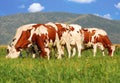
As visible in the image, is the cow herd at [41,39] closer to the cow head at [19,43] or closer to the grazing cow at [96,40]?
the cow head at [19,43]

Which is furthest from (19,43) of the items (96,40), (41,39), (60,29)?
(96,40)

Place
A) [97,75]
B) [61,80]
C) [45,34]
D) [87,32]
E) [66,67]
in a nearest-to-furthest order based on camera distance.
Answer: [61,80] → [97,75] → [66,67] → [45,34] → [87,32]


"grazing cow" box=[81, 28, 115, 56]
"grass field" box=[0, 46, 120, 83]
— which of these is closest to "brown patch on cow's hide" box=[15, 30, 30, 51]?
"grass field" box=[0, 46, 120, 83]

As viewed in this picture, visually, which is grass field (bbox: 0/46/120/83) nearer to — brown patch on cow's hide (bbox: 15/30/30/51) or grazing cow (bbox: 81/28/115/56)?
brown patch on cow's hide (bbox: 15/30/30/51)

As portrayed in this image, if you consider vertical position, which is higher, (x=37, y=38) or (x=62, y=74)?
(x=37, y=38)

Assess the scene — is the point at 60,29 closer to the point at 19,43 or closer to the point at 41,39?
the point at 41,39

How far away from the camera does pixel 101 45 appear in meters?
33.0

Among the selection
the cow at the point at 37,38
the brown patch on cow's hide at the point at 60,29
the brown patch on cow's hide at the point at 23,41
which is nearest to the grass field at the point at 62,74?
the cow at the point at 37,38

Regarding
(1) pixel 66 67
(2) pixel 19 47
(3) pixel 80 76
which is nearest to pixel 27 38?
(2) pixel 19 47

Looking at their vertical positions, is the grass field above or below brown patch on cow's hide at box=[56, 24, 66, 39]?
below

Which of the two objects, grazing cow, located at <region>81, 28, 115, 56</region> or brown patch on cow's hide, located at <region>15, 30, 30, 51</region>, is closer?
brown patch on cow's hide, located at <region>15, 30, 30, 51</region>

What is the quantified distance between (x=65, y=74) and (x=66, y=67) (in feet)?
3.87

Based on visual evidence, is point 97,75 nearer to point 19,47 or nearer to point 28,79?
point 28,79

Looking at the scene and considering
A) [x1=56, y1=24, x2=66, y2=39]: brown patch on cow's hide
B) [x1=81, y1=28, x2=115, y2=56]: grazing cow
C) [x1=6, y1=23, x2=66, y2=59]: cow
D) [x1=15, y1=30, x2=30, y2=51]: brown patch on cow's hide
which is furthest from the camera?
[x1=81, y1=28, x2=115, y2=56]: grazing cow
